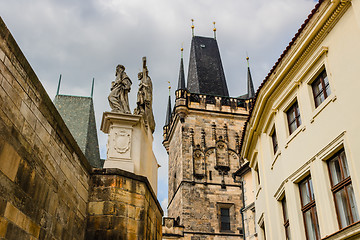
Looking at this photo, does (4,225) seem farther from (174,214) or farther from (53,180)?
(174,214)

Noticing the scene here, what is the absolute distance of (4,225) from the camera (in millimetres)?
4211

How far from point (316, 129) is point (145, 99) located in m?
3.66

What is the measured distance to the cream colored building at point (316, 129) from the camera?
722cm

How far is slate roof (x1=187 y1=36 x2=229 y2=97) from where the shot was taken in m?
41.0

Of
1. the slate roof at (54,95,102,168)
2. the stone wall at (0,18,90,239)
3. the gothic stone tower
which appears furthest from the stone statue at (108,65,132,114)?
the gothic stone tower

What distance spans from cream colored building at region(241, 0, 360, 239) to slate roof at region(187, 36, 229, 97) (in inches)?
1165

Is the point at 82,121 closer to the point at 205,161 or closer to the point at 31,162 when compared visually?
the point at 31,162

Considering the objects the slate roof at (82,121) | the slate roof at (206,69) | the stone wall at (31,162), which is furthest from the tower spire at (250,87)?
the stone wall at (31,162)

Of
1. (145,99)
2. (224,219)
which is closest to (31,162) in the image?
(145,99)

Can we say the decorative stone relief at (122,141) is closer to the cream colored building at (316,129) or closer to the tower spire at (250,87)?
the cream colored building at (316,129)

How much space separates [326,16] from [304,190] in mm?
3755

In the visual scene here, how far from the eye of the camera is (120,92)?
8.17 meters

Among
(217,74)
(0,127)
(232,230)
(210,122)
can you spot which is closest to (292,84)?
(0,127)

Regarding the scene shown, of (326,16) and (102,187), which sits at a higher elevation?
(326,16)
